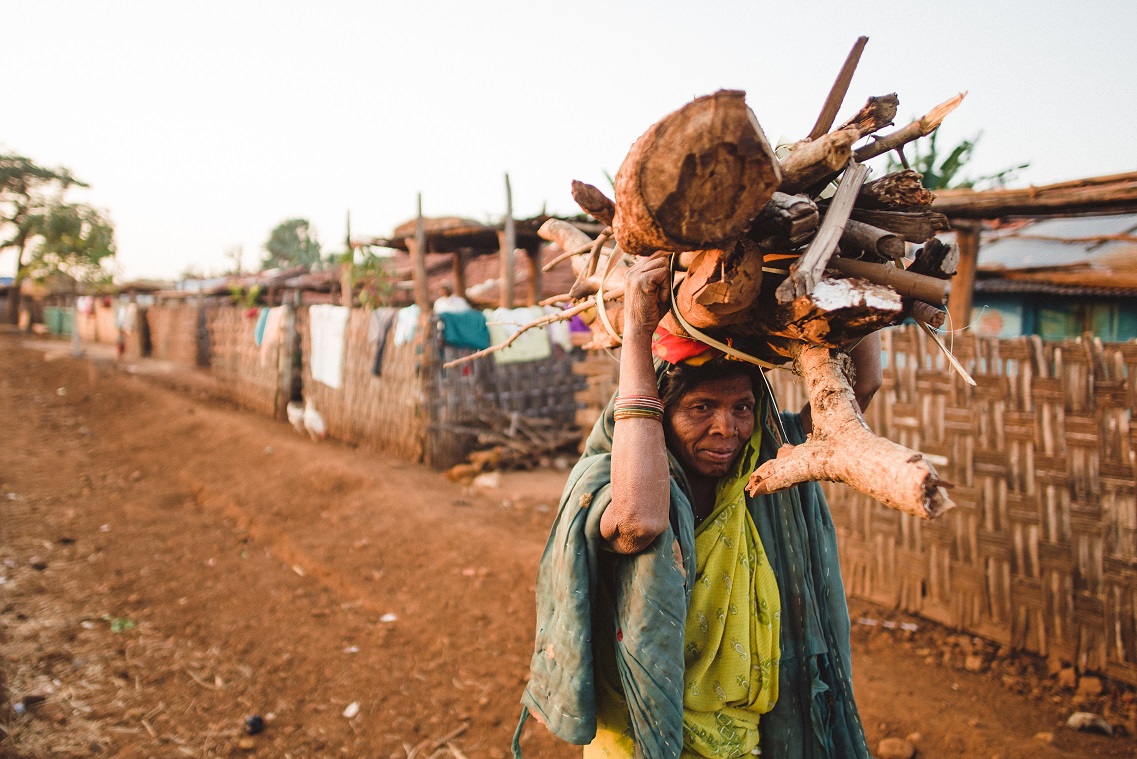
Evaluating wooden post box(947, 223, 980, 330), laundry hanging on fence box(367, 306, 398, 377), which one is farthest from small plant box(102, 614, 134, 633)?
wooden post box(947, 223, 980, 330)

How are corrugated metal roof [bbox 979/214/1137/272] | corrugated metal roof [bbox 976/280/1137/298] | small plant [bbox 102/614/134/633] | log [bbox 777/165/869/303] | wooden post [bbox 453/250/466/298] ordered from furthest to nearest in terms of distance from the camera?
1. wooden post [bbox 453/250/466/298]
2. corrugated metal roof [bbox 976/280/1137/298]
3. corrugated metal roof [bbox 979/214/1137/272]
4. small plant [bbox 102/614/134/633]
5. log [bbox 777/165/869/303]

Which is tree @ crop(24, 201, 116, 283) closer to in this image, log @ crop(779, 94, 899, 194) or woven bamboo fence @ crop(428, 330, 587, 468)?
woven bamboo fence @ crop(428, 330, 587, 468)

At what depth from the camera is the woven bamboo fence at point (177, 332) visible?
827 inches

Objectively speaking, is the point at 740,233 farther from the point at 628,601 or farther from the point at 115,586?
the point at 115,586

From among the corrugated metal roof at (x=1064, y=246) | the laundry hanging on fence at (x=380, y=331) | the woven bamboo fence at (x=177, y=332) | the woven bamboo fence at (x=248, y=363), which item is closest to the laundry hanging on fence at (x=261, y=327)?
the woven bamboo fence at (x=248, y=363)

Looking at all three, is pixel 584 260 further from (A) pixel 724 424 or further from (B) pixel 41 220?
(B) pixel 41 220

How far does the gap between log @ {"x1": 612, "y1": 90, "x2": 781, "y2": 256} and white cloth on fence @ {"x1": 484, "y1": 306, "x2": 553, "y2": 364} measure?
24.3 feet

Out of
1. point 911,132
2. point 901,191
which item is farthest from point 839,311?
point 911,132

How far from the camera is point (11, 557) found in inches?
215

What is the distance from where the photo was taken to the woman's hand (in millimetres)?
1386

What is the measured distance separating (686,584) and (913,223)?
94 cm

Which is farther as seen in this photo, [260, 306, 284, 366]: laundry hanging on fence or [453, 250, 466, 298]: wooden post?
[260, 306, 284, 366]: laundry hanging on fence

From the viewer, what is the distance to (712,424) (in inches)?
65.7

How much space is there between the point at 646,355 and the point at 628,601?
1.95ft
